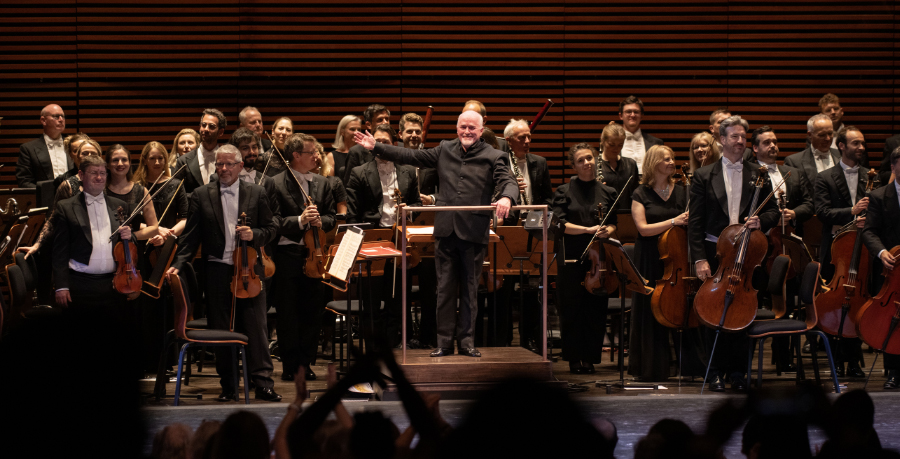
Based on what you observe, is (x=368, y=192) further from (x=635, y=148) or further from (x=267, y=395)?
(x=635, y=148)

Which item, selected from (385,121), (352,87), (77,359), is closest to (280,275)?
(385,121)

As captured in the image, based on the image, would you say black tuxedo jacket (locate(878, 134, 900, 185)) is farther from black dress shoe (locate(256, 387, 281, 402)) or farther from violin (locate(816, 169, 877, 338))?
black dress shoe (locate(256, 387, 281, 402))

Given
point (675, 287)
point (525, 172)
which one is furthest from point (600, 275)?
point (525, 172)

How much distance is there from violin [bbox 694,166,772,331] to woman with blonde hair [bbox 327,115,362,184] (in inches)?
108

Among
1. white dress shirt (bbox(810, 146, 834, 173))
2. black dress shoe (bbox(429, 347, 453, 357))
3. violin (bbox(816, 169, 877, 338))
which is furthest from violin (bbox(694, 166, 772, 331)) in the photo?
white dress shirt (bbox(810, 146, 834, 173))

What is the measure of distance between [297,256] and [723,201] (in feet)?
8.04

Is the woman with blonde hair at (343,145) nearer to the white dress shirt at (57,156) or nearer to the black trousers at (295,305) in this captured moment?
the black trousers at (295,305)

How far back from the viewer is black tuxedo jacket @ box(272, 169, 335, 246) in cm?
509

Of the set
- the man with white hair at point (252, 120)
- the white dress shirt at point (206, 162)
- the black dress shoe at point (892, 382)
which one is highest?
the man with white hair at point (252, 120)

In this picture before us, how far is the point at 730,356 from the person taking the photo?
4.95 m

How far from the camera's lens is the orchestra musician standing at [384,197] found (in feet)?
18.4

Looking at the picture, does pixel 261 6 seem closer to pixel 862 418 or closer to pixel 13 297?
pixel 13 297

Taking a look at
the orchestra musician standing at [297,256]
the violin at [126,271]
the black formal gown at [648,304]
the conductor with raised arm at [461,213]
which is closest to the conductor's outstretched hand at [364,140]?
the conductor with raised arm at [461,213]

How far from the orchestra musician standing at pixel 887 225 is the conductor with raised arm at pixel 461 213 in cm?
210
